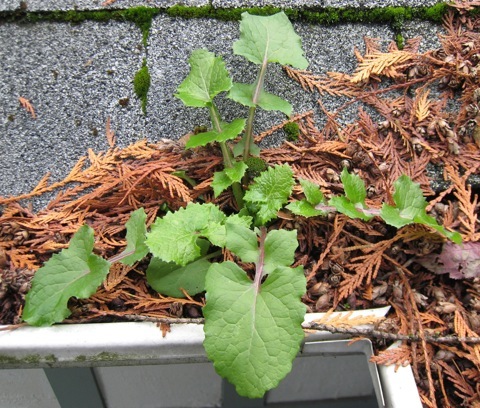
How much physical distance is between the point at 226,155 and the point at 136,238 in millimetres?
378

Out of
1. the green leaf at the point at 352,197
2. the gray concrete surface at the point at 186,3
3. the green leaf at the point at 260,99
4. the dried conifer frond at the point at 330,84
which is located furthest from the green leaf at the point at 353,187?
the gray concrete surface at the point at 186,3

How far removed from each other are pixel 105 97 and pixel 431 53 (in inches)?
44.8

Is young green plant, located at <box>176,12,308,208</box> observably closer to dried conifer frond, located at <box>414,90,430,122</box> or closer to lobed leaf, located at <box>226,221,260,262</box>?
lobed leaf, located at <box>226,221,260,262</box>

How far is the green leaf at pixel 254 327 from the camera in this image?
3.83 ft

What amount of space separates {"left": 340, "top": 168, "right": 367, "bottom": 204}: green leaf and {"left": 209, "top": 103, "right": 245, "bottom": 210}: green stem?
1.10 feet

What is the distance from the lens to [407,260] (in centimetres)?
145

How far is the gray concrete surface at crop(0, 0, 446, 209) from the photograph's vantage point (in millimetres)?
1597

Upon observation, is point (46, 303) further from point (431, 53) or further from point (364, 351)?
point (431, 53)

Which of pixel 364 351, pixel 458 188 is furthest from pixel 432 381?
pixel 458 188

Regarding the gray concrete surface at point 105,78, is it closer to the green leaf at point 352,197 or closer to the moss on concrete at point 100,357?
the green leaf at point 352,197

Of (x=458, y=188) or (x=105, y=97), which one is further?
(x=105, y=97)

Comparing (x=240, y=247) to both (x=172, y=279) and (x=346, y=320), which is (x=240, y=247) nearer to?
(x=172, y=279)

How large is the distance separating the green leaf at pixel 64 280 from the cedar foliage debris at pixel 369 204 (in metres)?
0.08

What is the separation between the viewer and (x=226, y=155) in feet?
4.92
